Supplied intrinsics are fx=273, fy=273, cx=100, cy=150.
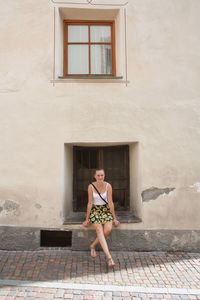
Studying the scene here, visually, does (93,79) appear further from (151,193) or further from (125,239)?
(125,239)

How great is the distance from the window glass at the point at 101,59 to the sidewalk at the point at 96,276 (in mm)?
3732

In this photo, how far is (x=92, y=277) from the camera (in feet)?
13.6

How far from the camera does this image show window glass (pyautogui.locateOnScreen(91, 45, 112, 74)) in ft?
19.3

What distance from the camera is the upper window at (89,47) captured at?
5887mm

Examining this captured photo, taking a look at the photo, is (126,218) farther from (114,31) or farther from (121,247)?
(114,31)

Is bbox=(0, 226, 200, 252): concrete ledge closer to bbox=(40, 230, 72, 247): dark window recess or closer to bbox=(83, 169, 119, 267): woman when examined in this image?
bbox=(40, 230, 72, 247): dark window recess

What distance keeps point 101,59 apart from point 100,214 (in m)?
3.29

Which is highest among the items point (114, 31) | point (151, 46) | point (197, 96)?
point (114, 31)

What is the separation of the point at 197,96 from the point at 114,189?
8.62 feet

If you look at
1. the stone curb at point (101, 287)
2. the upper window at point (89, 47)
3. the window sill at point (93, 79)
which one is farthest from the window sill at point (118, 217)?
the upper window at point (89, 47)

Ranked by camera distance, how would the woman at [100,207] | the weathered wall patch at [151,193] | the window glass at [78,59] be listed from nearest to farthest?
the woman at [100,207] < the weathered wall patch at [151,193] < the window glass at [78,59]

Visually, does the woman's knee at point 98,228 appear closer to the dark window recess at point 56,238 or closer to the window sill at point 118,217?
the window sill at point 118,217

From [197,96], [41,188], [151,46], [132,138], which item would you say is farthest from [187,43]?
[41,188]

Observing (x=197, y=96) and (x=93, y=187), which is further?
(x=197, y=96)
